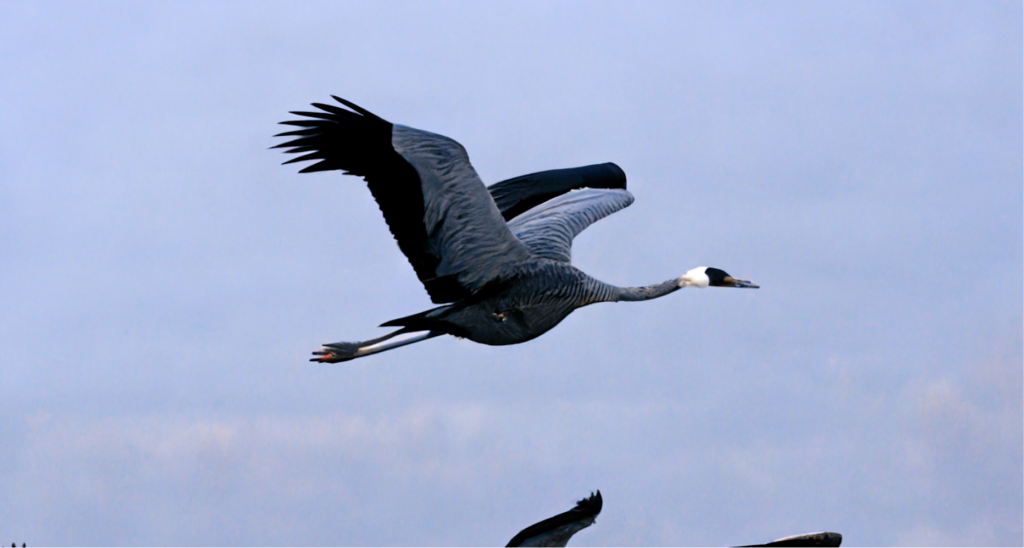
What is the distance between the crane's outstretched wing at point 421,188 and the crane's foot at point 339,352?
1830 millimetres

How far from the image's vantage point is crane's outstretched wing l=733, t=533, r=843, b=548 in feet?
58.4

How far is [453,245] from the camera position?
1962cm

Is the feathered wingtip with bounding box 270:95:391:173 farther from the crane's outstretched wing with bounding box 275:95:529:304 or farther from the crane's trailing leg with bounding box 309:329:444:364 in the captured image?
the crane's trailing leg with bounding box 309:329:444:364

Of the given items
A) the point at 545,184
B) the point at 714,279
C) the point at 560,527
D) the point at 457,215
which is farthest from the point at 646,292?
the point at 545,184

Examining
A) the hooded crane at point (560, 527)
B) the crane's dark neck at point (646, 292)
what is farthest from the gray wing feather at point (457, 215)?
the hooded crane at point (560, 527)

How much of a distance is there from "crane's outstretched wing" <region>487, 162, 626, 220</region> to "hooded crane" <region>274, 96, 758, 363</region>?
1.96m

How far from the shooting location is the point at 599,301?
2073 centimetres

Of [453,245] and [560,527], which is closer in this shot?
[453,245]

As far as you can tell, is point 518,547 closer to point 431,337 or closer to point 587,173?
point 431,337

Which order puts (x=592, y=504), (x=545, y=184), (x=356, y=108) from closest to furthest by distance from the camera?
(x=356, y=108)
(x=592, y=504)
(x=545, y=184)

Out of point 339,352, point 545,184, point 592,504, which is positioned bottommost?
point 592,504

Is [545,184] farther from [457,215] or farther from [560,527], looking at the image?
[560,527]

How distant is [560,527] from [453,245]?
488 cm

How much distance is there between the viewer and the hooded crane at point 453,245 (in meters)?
18.6
